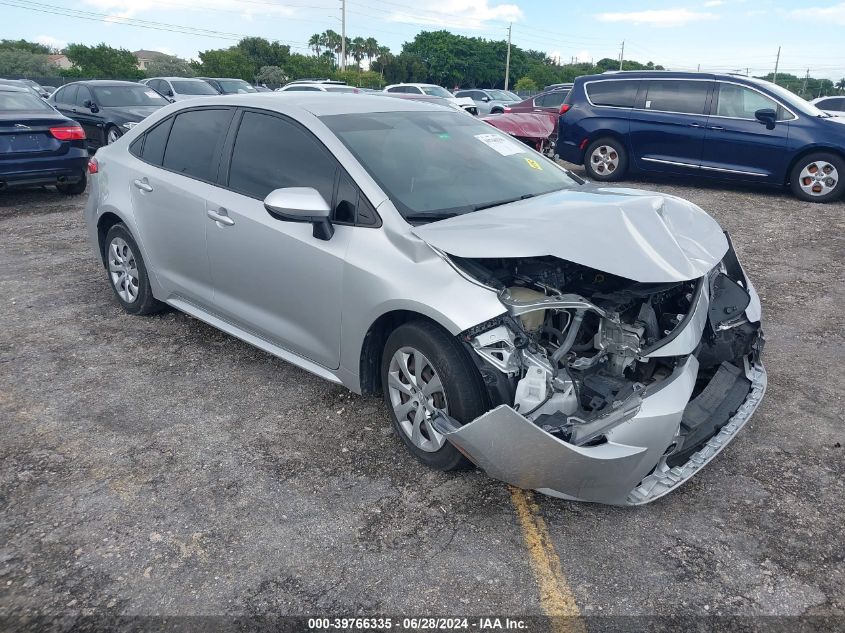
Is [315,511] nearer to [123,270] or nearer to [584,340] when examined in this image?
[584,340]

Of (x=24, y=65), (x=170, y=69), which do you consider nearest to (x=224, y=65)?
(x=170, y=69)

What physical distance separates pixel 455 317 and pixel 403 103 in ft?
6.63

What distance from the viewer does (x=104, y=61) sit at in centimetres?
5272

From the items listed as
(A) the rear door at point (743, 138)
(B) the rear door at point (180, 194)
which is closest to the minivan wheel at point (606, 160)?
(A) the rear door at point (743, 138)

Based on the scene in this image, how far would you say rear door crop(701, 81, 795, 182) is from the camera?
9156mm

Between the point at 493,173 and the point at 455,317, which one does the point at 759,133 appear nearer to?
the point at 493,173

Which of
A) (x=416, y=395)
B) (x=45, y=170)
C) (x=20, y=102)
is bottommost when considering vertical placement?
(x=416, y=395)

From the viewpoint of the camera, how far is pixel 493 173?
3867 millimetres

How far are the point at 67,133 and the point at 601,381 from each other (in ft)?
27.8

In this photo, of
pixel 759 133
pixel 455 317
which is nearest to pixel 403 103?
pixel 455 317

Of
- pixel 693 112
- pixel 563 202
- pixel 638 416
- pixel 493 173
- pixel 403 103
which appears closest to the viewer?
pixel 638 416

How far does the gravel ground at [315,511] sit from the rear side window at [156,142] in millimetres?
1334

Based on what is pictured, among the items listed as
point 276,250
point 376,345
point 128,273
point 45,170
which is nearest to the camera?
point 376,345

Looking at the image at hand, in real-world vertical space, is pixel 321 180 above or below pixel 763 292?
above
